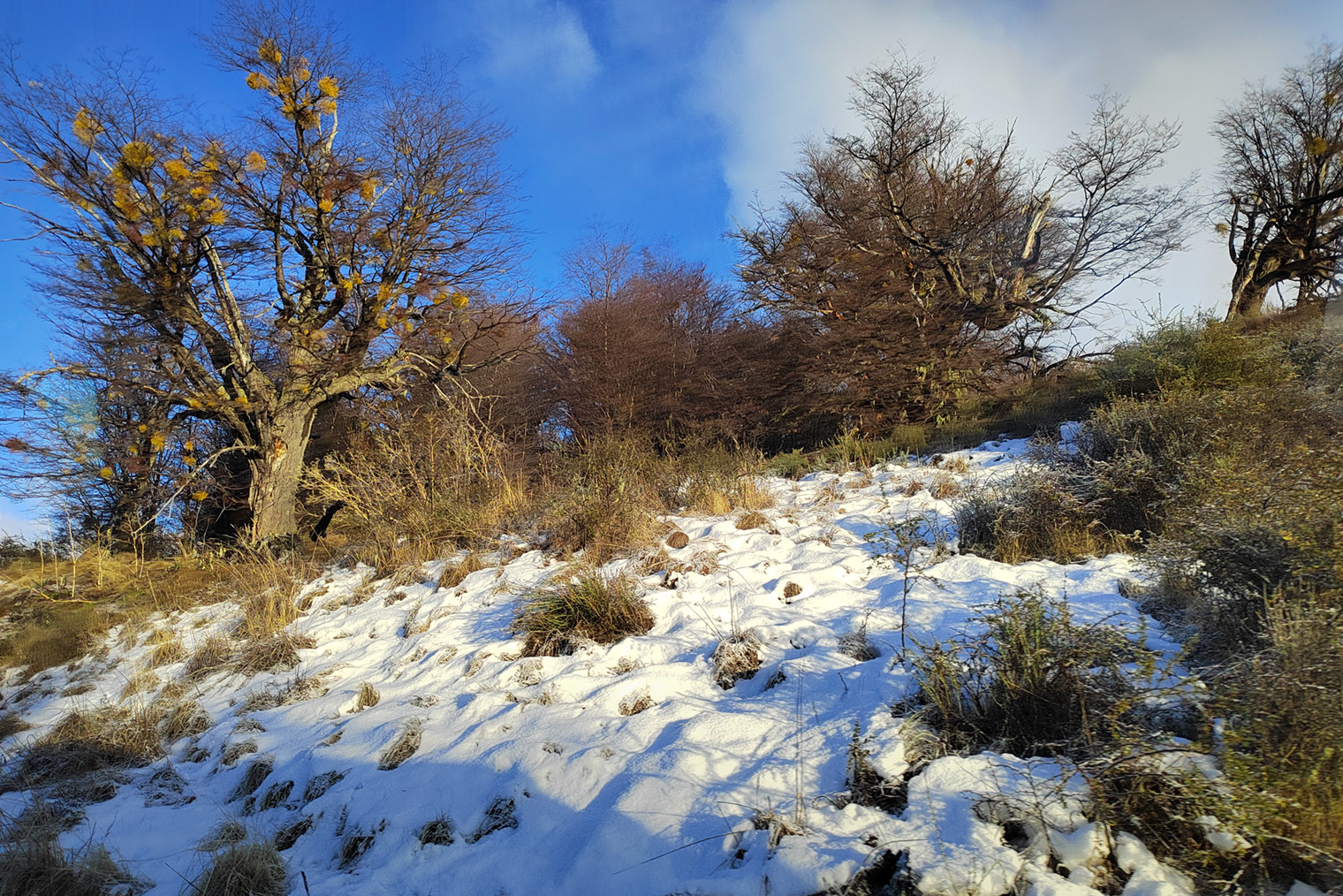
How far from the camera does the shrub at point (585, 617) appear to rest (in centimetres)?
394

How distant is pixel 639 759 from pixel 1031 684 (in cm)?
160

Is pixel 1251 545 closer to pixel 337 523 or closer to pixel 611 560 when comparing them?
pixel 611 560

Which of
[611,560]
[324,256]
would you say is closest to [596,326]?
[324,256]

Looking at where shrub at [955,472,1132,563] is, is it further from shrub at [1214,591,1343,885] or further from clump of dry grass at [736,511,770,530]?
shrub at [1214,591,1343,885]

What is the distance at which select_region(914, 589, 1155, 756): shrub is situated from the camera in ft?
7.35

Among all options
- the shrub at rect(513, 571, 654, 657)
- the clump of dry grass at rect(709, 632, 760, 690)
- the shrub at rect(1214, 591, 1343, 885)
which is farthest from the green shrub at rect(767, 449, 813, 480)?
the shrub at rect(1214, 591, 1343, 885)

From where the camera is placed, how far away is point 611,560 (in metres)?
5.10

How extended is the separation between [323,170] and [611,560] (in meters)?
7.38

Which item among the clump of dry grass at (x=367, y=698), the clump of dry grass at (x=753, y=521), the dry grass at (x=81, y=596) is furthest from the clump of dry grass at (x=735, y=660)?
the dry grass at (x=81, y=596)

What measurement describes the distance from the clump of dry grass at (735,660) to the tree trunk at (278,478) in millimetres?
7584

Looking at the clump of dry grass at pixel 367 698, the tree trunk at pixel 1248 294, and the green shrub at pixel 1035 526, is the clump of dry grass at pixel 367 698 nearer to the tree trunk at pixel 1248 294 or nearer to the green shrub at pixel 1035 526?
the green shrub at pixel 1035 526

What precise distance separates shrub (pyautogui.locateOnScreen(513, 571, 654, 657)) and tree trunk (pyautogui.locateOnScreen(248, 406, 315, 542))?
6.25 metres

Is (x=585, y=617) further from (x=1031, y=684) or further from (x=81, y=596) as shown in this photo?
(x=81, y=596)

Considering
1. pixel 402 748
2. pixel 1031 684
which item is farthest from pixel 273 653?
pixel 1031 684
